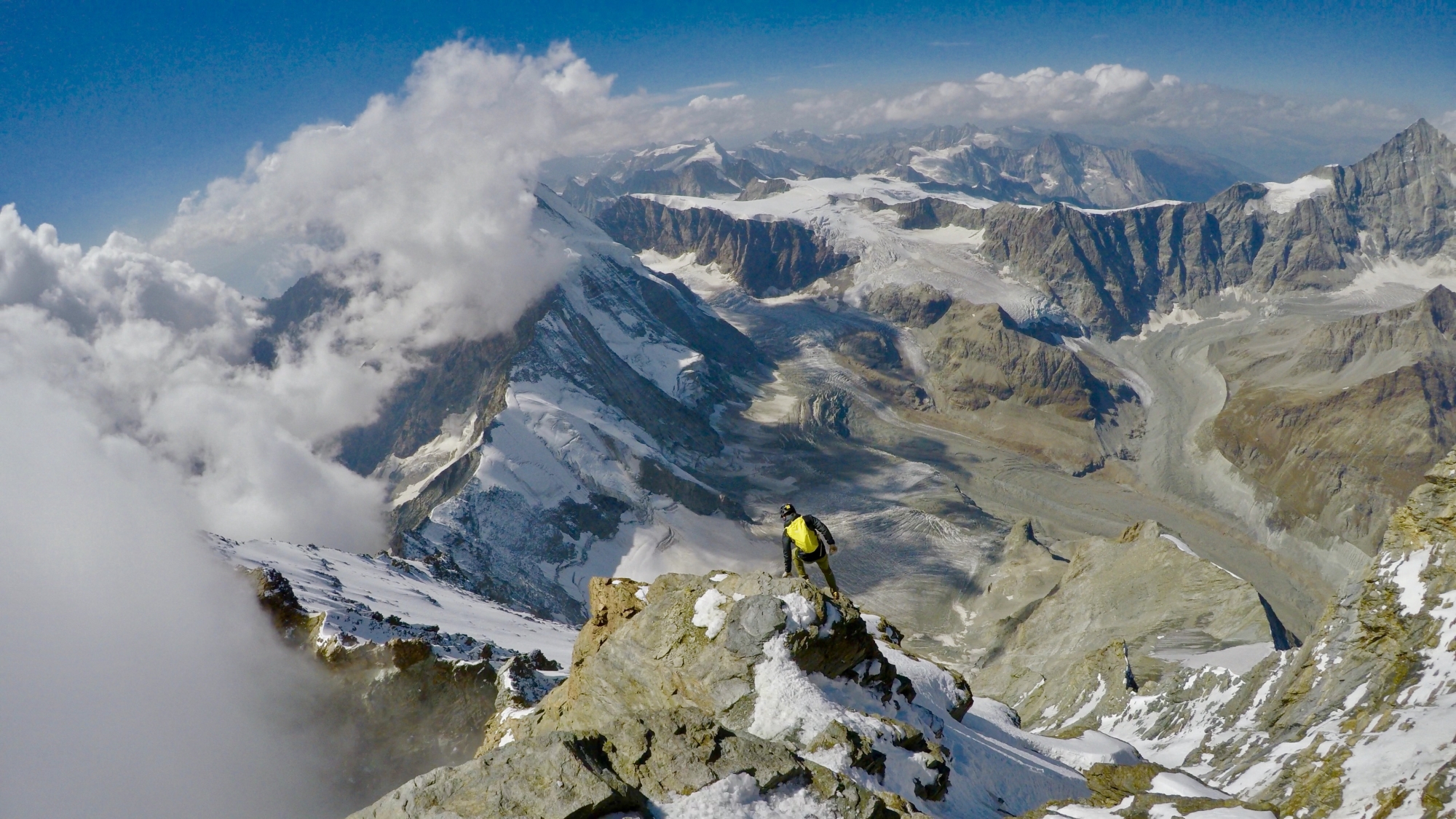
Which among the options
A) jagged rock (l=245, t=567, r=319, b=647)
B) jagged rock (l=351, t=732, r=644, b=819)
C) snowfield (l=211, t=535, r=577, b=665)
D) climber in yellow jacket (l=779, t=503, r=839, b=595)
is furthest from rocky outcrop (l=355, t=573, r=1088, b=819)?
jagged rock (l=245, t=567, r=319, b=647)

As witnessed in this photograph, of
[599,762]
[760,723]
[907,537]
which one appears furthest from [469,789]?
[907,537]

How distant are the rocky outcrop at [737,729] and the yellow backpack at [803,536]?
1.60 meters

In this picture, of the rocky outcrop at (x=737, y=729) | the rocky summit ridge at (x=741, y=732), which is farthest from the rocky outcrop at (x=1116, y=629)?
the rocky outcrop at (x=737, y=729)

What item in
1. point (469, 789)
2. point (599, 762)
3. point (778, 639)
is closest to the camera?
point (469, 789)

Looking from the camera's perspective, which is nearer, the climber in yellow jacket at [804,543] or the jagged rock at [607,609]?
the climber in yellow jacket at [804,543]

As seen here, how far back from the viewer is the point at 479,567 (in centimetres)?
14212

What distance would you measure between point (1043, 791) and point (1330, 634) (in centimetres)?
1658

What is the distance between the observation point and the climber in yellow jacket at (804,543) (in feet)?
83.0

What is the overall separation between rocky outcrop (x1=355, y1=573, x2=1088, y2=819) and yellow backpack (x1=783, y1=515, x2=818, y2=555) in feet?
5.25

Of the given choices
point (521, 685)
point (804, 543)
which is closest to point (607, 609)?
point (804, 543)

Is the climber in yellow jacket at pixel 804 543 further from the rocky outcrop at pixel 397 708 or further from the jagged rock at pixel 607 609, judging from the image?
the rocky outcrop at pixel 397 708

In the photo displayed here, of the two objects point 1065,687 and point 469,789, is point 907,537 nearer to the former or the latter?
point 1065,687

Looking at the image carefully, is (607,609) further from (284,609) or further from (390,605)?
(390,605)

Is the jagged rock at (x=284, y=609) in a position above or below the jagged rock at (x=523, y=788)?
below
